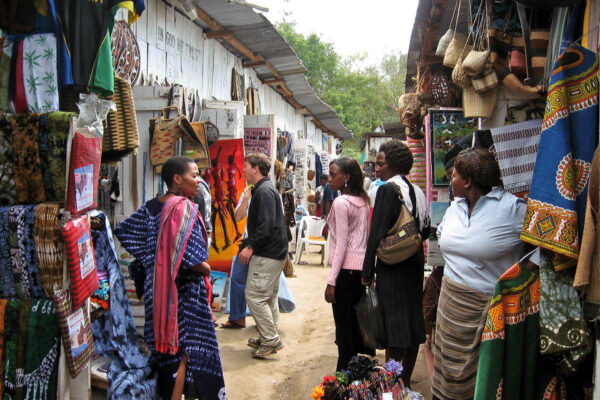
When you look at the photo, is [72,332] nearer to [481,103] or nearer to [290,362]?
[290,362]

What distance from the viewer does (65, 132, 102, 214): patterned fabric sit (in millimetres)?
2598

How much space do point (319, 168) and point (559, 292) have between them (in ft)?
48.1

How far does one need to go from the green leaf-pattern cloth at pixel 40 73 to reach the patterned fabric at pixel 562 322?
8.48 ft

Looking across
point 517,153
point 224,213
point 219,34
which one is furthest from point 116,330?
point 219,34

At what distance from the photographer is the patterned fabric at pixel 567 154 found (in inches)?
77.8

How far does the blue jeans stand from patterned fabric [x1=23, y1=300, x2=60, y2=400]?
300 cm

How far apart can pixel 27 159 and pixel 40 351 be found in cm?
100

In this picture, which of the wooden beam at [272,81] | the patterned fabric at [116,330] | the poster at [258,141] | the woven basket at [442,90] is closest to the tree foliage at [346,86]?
the wooden beam at [272,81]

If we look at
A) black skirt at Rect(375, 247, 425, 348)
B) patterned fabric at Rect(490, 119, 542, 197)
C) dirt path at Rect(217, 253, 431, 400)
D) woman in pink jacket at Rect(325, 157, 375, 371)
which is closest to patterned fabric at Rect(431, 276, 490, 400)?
black skirt at Rect(375, 247, 425, 348)

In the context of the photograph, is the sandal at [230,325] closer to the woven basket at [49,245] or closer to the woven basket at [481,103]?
the woven basket at [49,245]

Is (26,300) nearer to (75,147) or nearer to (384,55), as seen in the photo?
(75,147)

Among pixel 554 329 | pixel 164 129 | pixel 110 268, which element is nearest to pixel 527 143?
pixel 554 329

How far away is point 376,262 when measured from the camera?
379 centimetres

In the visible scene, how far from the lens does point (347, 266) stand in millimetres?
3951
